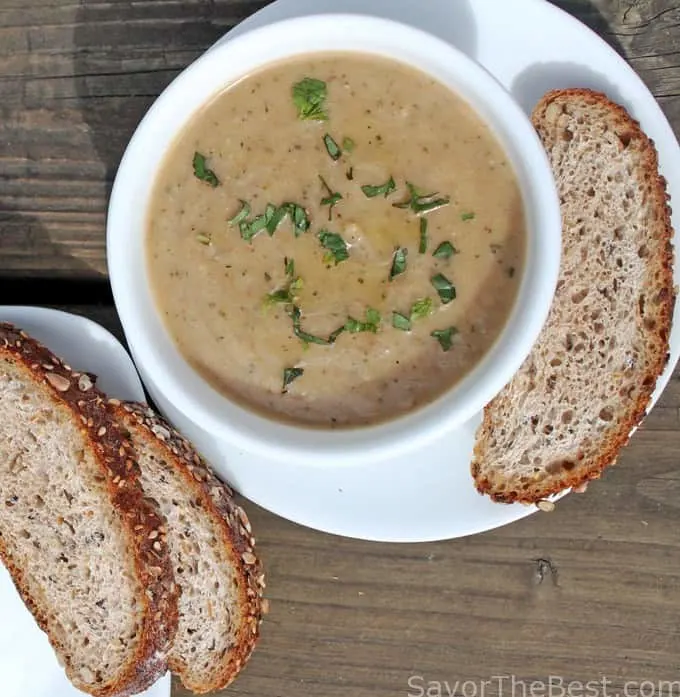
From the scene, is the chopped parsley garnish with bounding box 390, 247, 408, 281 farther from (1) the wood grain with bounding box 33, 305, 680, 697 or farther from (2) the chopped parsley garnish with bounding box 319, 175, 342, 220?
(1) the wood grain with bounding box 33, 305, 680, 697

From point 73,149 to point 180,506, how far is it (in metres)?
1.10

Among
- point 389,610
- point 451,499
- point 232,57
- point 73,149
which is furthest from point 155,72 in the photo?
point 389,610

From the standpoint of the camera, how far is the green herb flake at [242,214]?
1.98m

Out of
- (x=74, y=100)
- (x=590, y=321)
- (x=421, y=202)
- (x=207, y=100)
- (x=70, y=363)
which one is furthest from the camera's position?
(x=74, y=100)

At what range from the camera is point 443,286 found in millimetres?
1953

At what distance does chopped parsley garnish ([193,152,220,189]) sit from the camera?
2.01 m

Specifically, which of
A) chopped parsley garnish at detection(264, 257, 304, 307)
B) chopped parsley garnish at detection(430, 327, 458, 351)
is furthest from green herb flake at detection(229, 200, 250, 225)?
chopped parsley garnish at detection(430, 327, 458, 351)

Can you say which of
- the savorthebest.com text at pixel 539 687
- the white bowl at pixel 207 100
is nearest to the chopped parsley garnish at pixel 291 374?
the white bowl at pixel 207 100

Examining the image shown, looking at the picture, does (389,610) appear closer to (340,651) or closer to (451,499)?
(340,651)

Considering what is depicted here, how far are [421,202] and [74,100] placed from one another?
4.06ft

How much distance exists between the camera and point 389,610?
266 centimetres

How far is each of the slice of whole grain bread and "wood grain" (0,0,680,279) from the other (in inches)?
40.3

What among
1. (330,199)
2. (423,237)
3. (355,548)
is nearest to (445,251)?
(423,237)

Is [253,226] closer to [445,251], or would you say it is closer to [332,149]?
[332,149]
